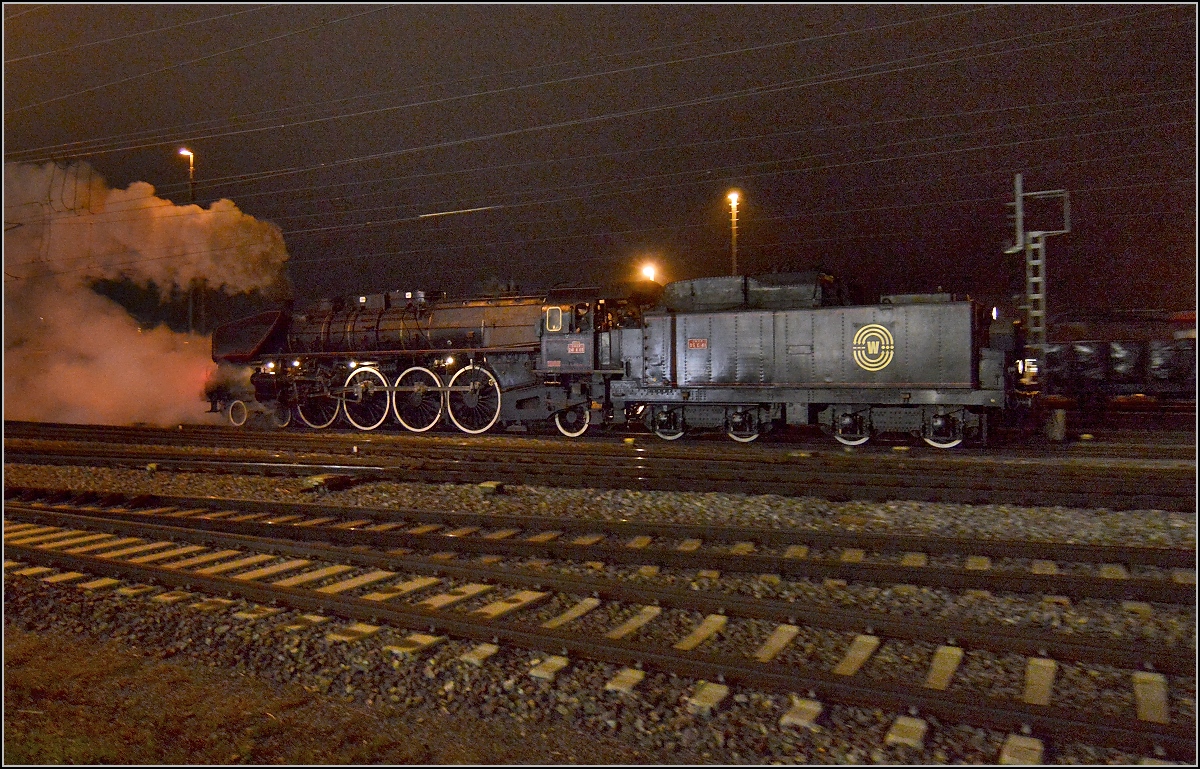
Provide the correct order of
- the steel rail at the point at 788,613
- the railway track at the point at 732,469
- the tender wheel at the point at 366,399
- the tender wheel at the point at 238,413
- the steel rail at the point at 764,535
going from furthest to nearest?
the tender wheel at the point at 238,413, the tender wheel at the point at 366,399, the railway track at the point at 732,469, the steel rail at the point at 764,535, the steel rail at the point at 788,613

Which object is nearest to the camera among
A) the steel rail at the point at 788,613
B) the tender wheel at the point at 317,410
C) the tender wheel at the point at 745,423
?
the steel rail at the point at 788,613

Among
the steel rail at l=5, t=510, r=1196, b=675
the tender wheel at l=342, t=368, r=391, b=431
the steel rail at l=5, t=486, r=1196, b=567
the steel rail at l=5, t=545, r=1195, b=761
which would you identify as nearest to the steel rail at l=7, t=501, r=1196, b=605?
the steel rail at l=5, t=486, r=1196, b=567

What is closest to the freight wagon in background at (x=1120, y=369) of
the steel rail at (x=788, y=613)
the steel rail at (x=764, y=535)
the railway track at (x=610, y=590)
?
the steel rail at (x=764, y=535)

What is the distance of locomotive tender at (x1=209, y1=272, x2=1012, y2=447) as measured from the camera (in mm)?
12633

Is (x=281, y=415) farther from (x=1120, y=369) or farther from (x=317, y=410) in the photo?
(x=1120, y=369)

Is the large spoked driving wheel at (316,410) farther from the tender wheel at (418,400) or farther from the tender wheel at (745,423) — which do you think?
the tender wheel at (745,423)

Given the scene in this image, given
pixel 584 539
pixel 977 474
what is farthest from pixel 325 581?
pixel 977 474

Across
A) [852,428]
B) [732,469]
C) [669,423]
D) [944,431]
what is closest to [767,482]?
[732,469]

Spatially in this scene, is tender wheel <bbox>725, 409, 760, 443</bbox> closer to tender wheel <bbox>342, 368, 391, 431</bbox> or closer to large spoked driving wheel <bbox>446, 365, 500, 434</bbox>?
large spoked driving wheel <bbox>446, 365, 500, 434</bbox>

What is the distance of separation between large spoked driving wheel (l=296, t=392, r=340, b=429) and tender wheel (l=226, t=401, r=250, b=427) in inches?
69.8

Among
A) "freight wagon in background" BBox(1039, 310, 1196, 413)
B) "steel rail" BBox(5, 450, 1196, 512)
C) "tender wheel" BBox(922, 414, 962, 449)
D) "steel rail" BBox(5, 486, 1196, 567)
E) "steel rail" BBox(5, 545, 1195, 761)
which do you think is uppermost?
"freight wagon in background" BBox(1039, 310, 1196, 413)

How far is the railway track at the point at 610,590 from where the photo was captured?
12.2ft

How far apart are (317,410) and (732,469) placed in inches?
513

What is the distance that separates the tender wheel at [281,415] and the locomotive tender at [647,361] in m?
0.04
